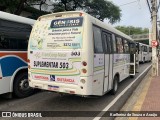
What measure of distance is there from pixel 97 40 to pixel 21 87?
130 inches

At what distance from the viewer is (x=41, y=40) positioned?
23.0 ft

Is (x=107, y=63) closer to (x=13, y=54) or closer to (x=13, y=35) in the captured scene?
(x=13, y=54)

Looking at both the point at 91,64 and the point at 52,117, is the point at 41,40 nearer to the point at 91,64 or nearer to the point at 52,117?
the point at 91,64

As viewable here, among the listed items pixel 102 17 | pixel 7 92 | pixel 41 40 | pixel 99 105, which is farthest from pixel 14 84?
pixel 102 17

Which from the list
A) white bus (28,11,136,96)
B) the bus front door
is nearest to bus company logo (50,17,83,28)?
white bus (28,11,136,96)

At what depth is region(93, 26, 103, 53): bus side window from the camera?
6.71 m

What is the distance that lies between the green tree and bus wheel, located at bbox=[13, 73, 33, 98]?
18.0 metres

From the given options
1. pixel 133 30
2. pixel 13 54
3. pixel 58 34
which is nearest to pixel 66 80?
pixel 58 34

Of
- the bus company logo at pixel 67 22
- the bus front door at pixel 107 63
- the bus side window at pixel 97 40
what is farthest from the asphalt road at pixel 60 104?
the bus company logo at pixel 67 22

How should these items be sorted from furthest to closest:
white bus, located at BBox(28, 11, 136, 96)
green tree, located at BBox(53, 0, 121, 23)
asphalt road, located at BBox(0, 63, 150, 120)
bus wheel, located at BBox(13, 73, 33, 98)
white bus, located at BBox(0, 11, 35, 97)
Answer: green tree, located at BBox(53, 0, 121, 23) < bus wheel, located at BBox(13, 73, 33, 98) < white bus, located at BBox(0, 11, 35, 97) < asphalt road, located at BBox(0, 63, 150, 120) < white bus, located at BBox(28, 11, 136, 96)

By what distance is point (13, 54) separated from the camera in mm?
7746

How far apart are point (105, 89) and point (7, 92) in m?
3.21

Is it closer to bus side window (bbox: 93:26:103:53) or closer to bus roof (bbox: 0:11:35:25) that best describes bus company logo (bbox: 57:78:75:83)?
bus side window (bbox: 93:26:103:53)

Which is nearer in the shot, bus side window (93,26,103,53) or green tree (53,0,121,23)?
bus side window (93,26,103,53)
